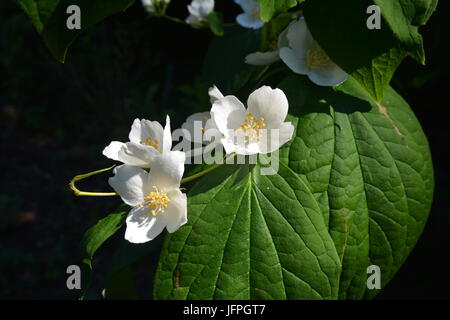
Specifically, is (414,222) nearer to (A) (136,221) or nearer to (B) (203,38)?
(A) (136,221)

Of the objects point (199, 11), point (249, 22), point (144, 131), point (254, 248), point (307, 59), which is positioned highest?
point (199, 11)

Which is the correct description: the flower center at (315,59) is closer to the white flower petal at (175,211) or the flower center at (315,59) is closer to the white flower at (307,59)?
the white flower at (307,59)

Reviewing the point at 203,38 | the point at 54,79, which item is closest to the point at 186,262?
the point at 203,38

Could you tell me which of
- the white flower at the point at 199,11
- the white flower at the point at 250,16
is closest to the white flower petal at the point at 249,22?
the white flower at the point at 250,16

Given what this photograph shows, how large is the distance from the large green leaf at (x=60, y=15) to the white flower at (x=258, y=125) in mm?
219

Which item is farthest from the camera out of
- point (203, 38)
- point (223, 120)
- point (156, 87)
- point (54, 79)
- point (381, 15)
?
point (54, 79)

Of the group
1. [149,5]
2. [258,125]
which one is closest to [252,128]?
[258,125]

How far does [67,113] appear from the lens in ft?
14.8


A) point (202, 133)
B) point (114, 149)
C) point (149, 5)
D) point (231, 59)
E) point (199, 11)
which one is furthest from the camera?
point (149, 5)

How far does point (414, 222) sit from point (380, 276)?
12cm

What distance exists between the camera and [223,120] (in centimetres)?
82

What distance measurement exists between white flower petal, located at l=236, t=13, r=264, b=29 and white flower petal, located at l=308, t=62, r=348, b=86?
36 centimetres

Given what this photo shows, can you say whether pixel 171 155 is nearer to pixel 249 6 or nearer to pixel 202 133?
pixel 202 133

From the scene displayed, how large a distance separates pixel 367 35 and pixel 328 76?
140 millimetres
